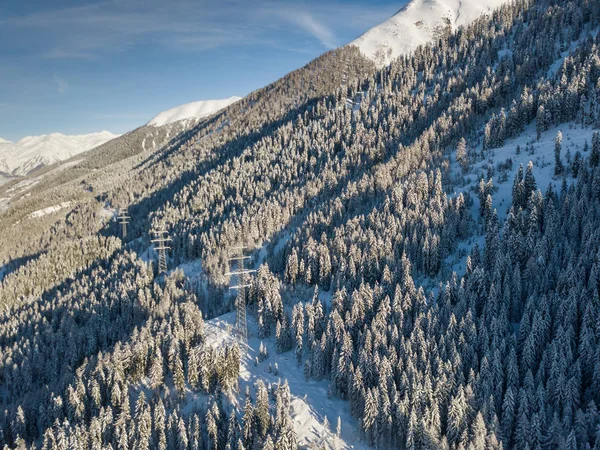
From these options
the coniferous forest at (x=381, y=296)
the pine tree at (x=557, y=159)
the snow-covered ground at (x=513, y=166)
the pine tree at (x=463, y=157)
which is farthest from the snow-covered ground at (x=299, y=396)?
the pine tree at (x=557, y=159)

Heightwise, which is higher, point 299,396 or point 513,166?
point 513,166

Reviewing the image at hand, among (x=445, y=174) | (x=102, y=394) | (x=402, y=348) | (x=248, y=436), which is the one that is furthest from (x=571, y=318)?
(x=102, y=394)

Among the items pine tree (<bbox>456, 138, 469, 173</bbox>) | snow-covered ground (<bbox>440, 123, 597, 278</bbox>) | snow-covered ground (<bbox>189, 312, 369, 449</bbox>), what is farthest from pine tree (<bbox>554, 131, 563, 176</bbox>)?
snow-covered ground (<bbox>189, 312, 369, 449</bbox>)

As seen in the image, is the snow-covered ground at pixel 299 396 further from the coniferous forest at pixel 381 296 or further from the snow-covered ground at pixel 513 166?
the snow-covered ground at pixel 513 166

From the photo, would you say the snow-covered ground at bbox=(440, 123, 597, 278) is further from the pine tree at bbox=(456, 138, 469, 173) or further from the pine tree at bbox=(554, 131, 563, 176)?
the pine tree at bbox=(456, 138, 469, 173)

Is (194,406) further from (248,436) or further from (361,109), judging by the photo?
(361,109)

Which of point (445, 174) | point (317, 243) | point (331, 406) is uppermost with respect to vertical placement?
point (445, 174)

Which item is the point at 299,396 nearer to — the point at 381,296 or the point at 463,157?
the point at 381,296

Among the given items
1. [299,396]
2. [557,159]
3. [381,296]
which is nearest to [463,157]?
[557,159]
